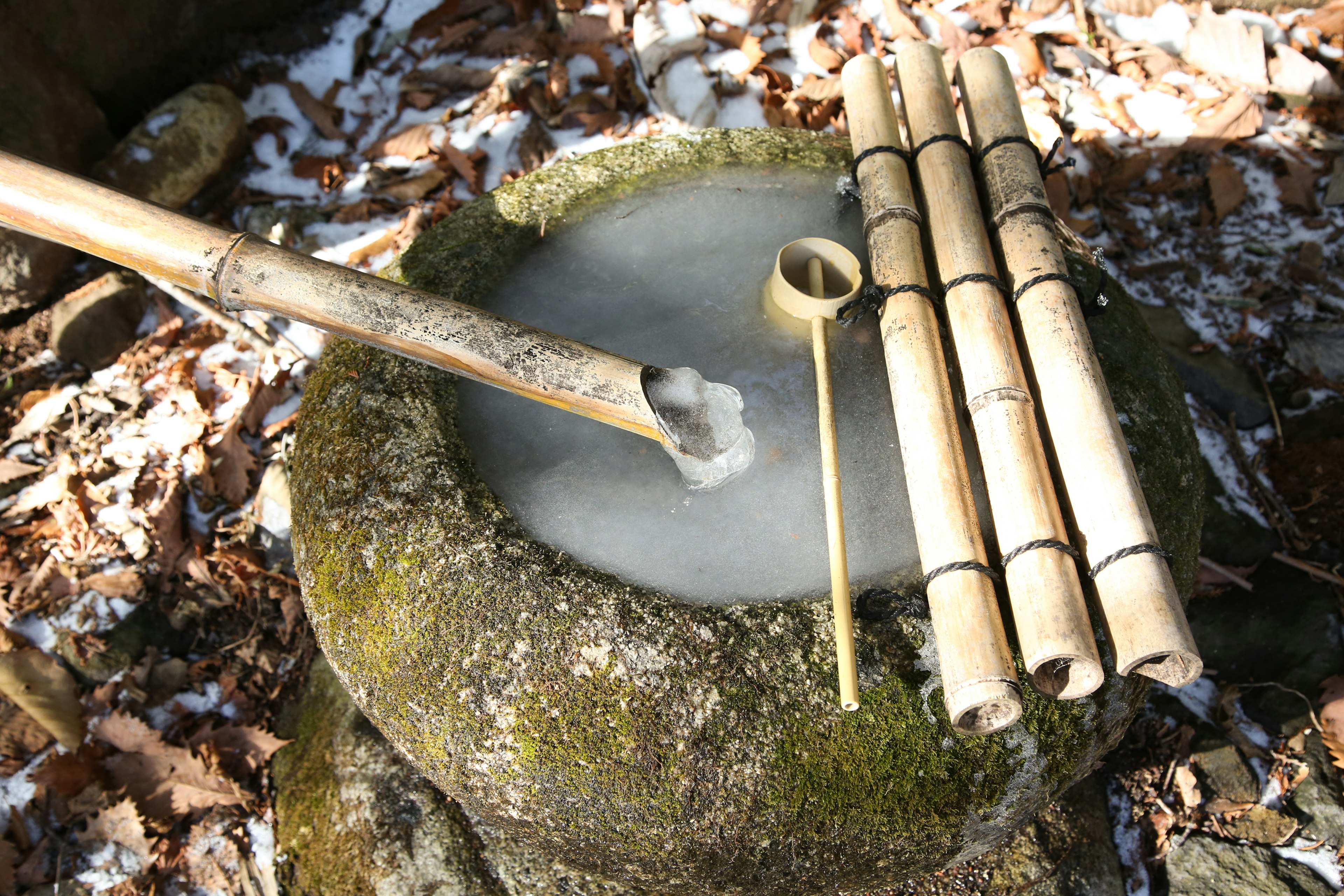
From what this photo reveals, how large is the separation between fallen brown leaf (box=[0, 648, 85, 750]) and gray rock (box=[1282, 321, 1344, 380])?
534 cm

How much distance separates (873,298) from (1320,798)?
245 centimetres

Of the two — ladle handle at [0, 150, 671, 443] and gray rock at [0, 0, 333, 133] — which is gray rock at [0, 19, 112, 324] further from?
ladle handle at [0, 150, 671, 443]

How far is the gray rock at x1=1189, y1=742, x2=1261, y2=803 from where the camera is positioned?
2859mm

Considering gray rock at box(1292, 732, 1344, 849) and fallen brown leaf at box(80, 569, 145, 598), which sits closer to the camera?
gray rock at box(1292, 732, 1344, 849)

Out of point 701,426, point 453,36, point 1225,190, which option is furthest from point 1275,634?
point 453,36

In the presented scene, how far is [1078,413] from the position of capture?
2.03 m

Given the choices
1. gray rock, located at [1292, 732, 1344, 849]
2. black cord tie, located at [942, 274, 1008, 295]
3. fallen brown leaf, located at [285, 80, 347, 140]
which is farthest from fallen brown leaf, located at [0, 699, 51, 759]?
gray rock, located at [1292, 732, 1344, 849]

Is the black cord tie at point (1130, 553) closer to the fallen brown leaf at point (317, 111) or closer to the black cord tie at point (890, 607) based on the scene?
the black cord tie at point (890, 607)

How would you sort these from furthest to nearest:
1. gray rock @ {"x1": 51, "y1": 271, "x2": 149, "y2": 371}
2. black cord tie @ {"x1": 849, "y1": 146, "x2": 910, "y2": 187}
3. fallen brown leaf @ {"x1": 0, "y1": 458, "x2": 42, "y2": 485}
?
1. gray rock @ {"x1": 51, "y1": 271, "x2": 149, "y2": 371}
2. fallen brown leaf @ {"x1": 0, "y1": 458, "x2": 42, "y2": 485}
3. black cord tie @ {"x1": 849, "y1": 146, "x2": 910, "y2": 187}

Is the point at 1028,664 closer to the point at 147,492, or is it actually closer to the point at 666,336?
the point at 666,336

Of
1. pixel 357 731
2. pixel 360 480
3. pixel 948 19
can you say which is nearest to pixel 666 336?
pixel 360 480

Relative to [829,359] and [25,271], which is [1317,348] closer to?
[829,359]

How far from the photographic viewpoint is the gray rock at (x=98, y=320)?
371 centimetres

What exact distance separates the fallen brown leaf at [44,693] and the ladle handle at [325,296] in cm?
176
